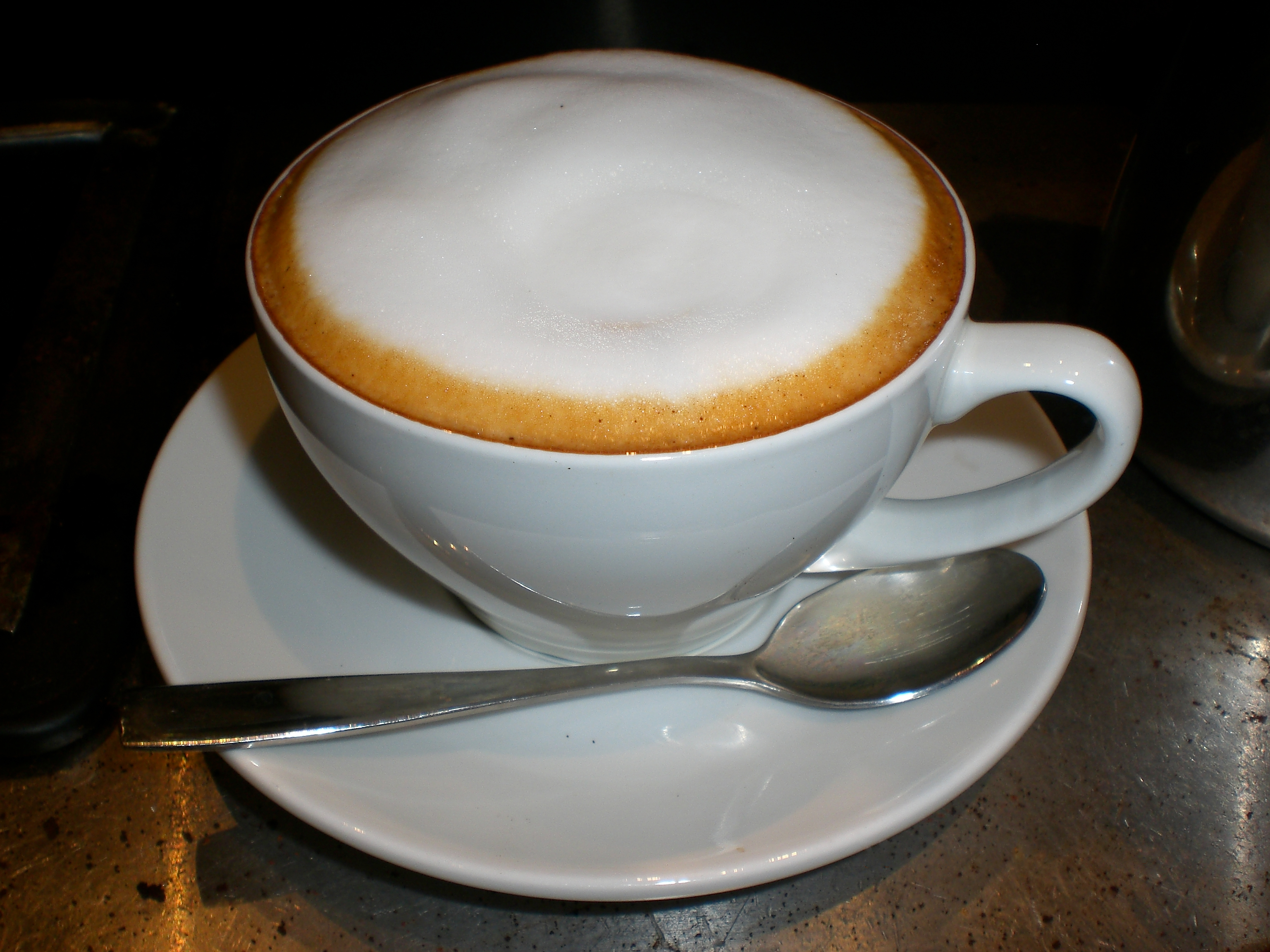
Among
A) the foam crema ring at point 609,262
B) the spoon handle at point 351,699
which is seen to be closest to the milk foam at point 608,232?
the foam crema ring at point 609,262

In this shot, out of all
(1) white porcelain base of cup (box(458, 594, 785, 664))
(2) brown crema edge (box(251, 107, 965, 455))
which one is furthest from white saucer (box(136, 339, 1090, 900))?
(2) brown crema edge (box(251, 107, 965, 455))

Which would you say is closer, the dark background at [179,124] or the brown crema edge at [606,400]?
the brown crema edge at [606,400]

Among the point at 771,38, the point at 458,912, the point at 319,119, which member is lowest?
the point at 458,912

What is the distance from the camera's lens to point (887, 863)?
0.50 meters

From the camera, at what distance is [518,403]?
1.12ft

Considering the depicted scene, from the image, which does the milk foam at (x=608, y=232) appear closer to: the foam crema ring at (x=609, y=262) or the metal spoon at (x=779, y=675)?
the foam crema ring at (x=609, y=262)

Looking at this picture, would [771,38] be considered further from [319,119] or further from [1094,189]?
[319,119]

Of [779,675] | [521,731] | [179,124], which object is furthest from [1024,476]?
[179,124]

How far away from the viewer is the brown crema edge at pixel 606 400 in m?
0.34

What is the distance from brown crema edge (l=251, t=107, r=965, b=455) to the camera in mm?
337

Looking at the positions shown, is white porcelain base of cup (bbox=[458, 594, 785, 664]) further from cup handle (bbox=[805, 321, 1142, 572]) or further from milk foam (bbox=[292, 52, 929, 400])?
milk foam (bbox=[292, 52, 929, 400])

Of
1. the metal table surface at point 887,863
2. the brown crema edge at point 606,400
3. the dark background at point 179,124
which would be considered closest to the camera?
the brown crema edge at point 606,400

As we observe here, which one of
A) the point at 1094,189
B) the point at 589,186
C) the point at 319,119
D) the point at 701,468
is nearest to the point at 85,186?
the point at 319,119

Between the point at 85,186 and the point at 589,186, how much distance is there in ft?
2.08
